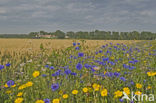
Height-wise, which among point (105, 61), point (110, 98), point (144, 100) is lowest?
point (110, 98)

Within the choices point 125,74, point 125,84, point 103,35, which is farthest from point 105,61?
point 103,35

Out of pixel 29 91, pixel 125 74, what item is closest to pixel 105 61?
pixel 125 74

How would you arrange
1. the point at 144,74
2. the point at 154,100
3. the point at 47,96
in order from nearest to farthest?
the point at 154,100, the point at 47,96, the point at 144,74

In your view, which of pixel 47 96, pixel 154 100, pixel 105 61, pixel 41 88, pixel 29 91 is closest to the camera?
pixel 154 100

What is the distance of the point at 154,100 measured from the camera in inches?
76.8

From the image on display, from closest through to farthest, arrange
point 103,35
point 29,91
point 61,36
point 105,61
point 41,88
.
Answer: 1. point 29,91
2. point 41,88
3. point 105,61
4. point 61,36
5. point 103,35

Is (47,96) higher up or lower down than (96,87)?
lower down

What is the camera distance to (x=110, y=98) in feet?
7.38

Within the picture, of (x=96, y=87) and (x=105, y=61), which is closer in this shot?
(x=96, y=87)

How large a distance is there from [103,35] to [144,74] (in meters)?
62.2

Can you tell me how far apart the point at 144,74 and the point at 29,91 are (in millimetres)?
2144

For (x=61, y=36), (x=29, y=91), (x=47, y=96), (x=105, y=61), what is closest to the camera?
(x=47, y=96)

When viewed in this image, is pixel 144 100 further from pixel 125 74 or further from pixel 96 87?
pixel 125 74

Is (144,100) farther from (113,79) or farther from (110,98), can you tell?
(113,79)
